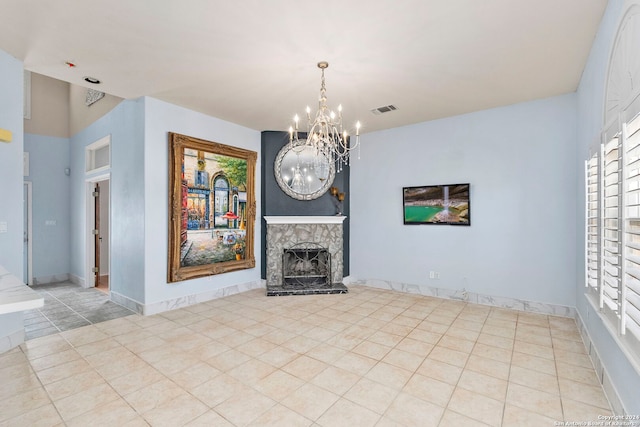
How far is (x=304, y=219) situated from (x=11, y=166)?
3822 mm

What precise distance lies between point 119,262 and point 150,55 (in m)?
3.10

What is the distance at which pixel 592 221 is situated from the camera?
2.81 m

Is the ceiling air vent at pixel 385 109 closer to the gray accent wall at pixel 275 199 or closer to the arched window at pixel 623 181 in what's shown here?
the gray accent wall at pixel 275 199

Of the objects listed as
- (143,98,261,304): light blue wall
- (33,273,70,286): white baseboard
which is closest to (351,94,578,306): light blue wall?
(143,98,261,304): light blue wall

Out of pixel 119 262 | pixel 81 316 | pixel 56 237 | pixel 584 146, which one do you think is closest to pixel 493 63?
pixel 584 146

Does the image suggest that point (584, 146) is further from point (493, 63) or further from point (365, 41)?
point (365, 41)

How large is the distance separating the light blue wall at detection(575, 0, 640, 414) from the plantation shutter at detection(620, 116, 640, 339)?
0.31 meters

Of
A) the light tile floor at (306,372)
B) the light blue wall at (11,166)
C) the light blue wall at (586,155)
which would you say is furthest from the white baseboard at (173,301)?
the light blue wall at (586,155)

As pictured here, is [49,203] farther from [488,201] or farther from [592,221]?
[592,221]

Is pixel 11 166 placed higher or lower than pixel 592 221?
higher

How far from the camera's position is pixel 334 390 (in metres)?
2.38

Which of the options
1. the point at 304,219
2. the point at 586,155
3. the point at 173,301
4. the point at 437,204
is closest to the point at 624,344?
the point at 586,155

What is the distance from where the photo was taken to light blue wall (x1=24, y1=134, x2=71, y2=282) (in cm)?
586

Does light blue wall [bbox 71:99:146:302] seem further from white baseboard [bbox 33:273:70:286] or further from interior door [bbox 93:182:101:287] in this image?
white baseboard [bbox 33:273:70:286]
